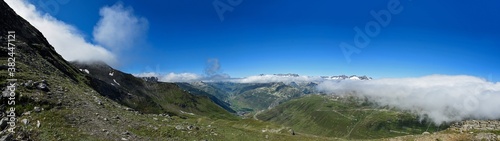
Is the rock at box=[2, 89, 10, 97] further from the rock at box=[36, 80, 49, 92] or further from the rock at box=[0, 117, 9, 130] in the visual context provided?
the rock at box=[0, 117, 9, 130]

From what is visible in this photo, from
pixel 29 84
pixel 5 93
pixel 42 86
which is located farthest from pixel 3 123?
pixel 42 86

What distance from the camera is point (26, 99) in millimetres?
30781

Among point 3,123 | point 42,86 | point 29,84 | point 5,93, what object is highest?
point 29,84

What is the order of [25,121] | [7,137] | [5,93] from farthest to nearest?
[5,93] < [25,121] < [7,137]

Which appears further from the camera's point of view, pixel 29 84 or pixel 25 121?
pixel 29 84

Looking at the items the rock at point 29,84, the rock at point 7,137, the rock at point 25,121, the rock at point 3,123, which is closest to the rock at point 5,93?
the rock at point 29,84

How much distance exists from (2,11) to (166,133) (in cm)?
5551

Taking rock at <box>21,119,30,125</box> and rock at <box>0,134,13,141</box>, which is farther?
rock at <box>21,119,30,125</box>

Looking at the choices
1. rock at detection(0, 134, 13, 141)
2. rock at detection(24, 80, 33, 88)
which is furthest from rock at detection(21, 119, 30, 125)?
rock at detection(24, 80, 33, 88)

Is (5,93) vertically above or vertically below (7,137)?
above

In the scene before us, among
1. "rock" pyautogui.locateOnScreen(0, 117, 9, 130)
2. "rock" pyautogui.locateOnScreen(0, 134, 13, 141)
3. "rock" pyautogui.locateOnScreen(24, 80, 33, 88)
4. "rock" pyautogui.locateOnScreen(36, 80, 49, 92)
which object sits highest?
"rock" pyautogui.locateOnScreen(24, 80, 33, 88)

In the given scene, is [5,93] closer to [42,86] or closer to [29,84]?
[29,84]

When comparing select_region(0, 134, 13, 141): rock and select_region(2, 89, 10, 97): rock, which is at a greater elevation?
select_region(2, 89, 10, 97): rock

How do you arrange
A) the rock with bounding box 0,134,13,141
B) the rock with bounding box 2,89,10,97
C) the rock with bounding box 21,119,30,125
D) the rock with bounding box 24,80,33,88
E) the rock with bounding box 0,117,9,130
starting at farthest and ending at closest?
the rock with bounding box 24,80,33,88 < the rock with bounding box 2,89,10,97 < the rock with bounding box 21,119,30,125 < the rock with bounding box 0,117,9,130 < the rock with bounding box 0,134,13,141
